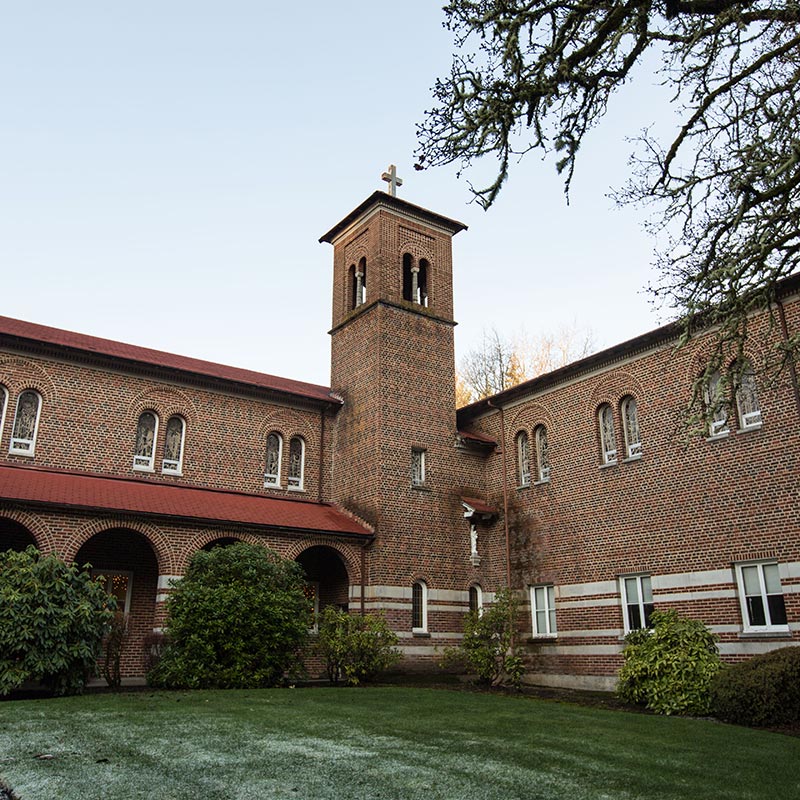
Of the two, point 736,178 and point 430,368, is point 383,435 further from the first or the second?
point 736,178

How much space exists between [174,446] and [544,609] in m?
11.3

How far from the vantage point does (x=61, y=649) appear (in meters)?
14.7

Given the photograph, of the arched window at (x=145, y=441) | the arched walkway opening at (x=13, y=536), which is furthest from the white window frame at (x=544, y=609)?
the arched walkway opening at (x=13, y=536)

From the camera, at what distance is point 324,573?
74.4 ft

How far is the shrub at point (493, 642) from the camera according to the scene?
19672mm

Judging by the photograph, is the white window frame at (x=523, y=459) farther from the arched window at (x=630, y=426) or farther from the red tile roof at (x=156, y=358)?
the red tile roof at (x=156, y=358)

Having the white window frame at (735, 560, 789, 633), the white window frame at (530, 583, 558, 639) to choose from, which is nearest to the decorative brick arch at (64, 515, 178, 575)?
the white window frame at (530, 583, 558, 639)

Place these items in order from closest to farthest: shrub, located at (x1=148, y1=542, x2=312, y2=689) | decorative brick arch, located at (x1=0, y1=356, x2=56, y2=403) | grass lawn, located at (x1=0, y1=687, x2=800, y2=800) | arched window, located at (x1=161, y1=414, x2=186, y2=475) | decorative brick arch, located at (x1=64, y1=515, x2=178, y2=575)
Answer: grass lawn, located at (x1=0, y1=687, x2=800, y2=800), shrub, located at (x1=148, y1=542, x2=312, y2=689), decorative brick arch, located at (x1=64, y1=515, x2=178, y2=575), decorative brick arch, located at (x1=0, y1=356, x2=56, y2=403), arched window, located at (x1=161, y1=414, x2=186, y2=475)

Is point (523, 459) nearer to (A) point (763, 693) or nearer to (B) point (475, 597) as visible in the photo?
(B) point (475, 597)

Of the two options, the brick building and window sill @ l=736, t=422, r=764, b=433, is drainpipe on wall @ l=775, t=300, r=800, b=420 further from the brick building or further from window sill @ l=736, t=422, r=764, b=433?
window sill @ l=736, t=422, r=764, b=433

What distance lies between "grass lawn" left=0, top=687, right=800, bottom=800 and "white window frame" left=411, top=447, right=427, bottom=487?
994 centimetres

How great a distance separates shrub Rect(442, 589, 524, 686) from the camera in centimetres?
1967

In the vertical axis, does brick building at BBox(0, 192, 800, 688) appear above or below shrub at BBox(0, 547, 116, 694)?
above

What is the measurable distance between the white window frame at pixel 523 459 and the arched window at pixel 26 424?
Answer: 13.4m
